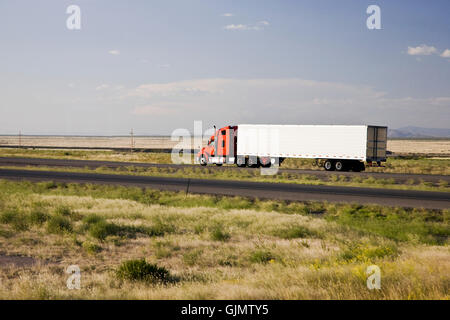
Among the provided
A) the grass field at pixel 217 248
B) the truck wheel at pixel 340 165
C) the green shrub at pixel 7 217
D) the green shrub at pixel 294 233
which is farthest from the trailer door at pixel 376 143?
the green shrub at pixel 7 217

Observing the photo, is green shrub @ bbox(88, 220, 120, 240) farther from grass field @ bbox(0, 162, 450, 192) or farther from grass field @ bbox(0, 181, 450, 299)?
grass field @ bbox(0, 162, 450, 192)

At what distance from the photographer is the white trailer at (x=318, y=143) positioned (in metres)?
36.6

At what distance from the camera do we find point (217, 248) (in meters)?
13.3

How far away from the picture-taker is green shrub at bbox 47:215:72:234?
50.3ft

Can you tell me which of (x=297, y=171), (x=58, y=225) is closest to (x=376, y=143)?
(x=297, y=171)

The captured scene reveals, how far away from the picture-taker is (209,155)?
148ft

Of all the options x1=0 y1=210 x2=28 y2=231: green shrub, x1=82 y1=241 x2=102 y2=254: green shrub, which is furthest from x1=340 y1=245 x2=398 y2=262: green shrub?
x1=0 y1=210 x2=28 y2=231: green shrub

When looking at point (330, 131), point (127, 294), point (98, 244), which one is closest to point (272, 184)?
point (330, 131)

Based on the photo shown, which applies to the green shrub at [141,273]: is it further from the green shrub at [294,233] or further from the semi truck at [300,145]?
the semi truck at [300,145]

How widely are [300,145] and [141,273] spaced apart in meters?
30.6

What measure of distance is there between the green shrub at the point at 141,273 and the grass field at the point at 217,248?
2 cm
